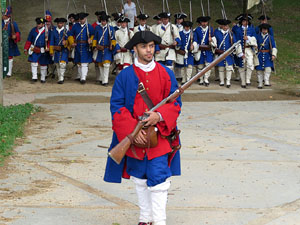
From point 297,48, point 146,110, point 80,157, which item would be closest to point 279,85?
point 297,48

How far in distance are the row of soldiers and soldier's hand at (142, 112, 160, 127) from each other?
1042 centimetres

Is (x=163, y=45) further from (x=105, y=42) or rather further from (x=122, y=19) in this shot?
(x=105, y=42)

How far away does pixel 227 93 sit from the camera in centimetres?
1452

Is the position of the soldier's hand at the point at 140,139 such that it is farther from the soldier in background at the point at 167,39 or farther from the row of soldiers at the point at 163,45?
the soldier in background at the point at 167,39

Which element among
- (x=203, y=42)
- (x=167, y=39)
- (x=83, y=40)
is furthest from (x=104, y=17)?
(x=203, y=42)

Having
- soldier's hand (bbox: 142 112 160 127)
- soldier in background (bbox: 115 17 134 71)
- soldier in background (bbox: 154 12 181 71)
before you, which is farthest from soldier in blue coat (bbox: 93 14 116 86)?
soldier's hand (bbox: 142 112 160 127)

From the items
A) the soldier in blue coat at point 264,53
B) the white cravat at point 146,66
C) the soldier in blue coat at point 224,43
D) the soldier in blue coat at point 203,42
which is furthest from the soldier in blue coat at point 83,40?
the white cravat at point 146,66

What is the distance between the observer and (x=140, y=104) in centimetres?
528

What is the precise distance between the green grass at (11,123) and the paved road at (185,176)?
0.18 meters

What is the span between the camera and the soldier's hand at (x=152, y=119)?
507cm

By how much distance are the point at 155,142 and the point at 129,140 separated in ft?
0.72

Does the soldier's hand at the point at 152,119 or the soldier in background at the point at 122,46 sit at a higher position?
the soldier in background at the point at 122,46

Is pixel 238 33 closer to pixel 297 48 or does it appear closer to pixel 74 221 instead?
pixel 297 48

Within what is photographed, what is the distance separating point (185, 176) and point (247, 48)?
9.11 m
